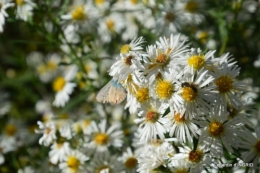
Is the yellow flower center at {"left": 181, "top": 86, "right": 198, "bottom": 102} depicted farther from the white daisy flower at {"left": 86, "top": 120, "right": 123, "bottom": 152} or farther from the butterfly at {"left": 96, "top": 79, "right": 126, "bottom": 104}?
the white daisy flower at {"left": 86, "top": 120, "right": 123, "bottom": 152}

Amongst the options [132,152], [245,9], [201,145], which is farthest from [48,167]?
[245,9]

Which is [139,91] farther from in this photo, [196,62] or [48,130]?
[48,130]

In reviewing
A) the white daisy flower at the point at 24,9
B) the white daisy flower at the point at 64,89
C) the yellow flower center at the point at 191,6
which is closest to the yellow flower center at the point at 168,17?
the yellow flower center at the point at 191,6

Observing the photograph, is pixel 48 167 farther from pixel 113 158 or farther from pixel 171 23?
pixel 171 23

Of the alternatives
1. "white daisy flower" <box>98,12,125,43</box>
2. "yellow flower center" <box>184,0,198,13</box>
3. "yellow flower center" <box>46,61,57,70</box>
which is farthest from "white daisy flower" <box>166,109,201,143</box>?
"yellow flower center" <box>46,61,57,70</box>

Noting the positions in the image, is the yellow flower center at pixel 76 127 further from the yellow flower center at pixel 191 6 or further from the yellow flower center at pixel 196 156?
the yellow flower center at pixel 191 6

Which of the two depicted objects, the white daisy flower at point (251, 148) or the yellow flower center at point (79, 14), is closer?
the white daisy flower at point (251, 148)

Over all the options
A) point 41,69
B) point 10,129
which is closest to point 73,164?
point 10,129
